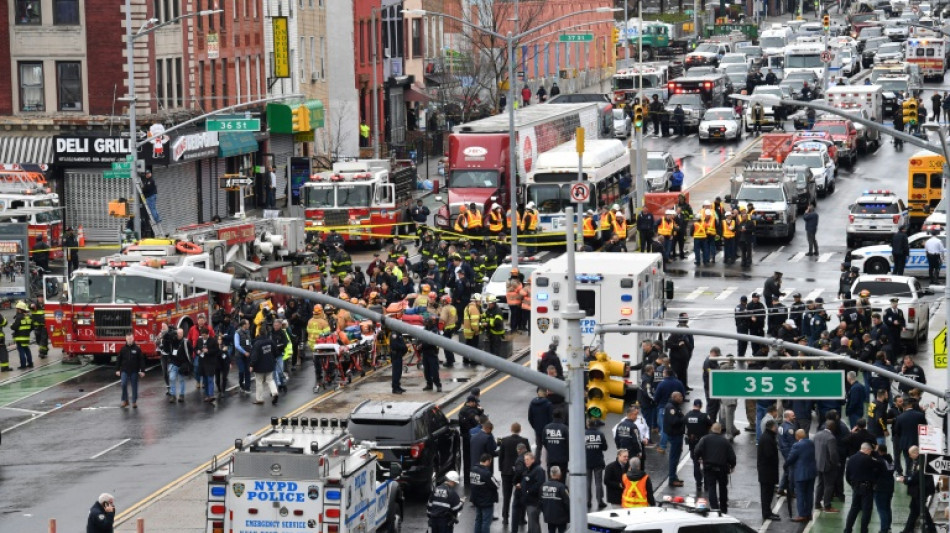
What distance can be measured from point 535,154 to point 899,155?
21709 millimetres

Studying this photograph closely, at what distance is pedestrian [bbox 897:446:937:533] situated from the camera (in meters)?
28.3

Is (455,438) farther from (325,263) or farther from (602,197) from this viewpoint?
(602,197)

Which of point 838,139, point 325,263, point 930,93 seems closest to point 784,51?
point 930,93

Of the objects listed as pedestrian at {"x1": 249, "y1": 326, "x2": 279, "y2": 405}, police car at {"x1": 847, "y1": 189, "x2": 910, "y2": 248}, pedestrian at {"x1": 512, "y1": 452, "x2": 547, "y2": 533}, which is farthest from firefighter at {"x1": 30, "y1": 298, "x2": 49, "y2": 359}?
police car at {"x1": 847, "y1": 189, "x2": 910, "y2": 248}

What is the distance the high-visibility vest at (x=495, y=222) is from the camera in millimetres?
55750

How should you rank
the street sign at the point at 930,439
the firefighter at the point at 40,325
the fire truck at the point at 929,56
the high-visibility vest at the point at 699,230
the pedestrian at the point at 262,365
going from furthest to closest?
the fire truck at the point at 929,56, the high-visibility vest at the point at 699,230, the firefighter at the point at 40,325, the pedestrian at the point at 262,365, the street sign at the point at 930,439

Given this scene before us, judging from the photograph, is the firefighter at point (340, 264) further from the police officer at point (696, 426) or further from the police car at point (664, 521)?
the police car at point (664, 521)

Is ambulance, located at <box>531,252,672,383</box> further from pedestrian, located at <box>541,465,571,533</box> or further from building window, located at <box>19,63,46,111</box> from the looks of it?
building window, located at <box>19,63,46,111</box>

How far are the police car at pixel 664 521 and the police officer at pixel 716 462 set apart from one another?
465 cm

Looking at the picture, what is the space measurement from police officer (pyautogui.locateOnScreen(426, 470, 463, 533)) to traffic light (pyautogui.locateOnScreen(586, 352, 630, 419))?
759 cm

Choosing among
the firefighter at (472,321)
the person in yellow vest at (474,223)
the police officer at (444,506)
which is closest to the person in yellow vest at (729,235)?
the person in yellow vest at (474,223)

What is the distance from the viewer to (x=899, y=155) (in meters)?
78.1

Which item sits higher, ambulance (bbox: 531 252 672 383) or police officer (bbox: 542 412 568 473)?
ambulance (bbox: 531 252 672 383)

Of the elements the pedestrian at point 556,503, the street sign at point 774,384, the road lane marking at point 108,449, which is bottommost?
the road lane marking at point 108,449
